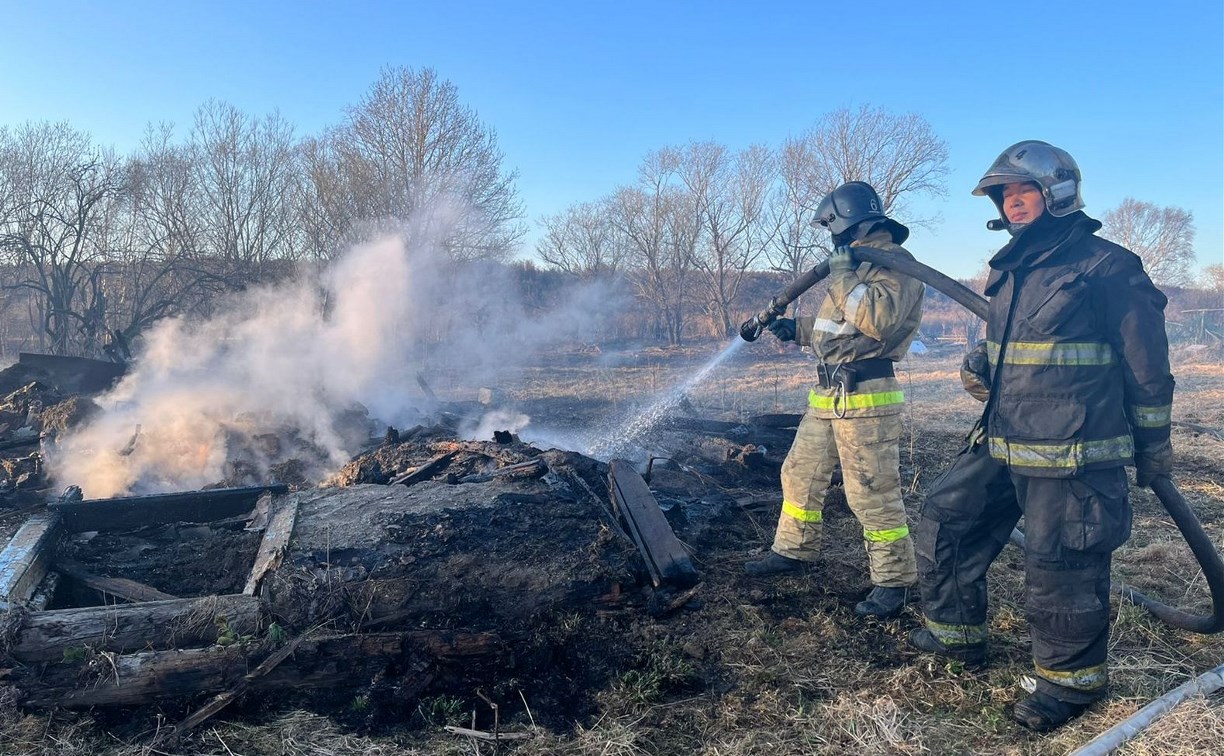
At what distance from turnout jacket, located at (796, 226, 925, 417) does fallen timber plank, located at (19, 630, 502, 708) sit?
7.41ft

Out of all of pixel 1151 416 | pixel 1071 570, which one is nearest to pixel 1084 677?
pixel 1071 570

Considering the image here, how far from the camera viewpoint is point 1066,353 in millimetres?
2771

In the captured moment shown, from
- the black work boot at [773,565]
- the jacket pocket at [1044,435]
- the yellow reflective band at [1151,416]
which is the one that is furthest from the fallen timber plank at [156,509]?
the yellow reflective band at [1151,416]

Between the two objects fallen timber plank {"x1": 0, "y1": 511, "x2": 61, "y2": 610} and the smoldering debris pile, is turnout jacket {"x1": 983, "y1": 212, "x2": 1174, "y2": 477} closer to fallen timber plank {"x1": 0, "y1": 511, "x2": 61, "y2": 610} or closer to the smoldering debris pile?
the smoldering debris pile

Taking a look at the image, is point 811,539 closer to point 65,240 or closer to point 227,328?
point 227,328

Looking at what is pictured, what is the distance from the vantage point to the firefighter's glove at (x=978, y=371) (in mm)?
3139

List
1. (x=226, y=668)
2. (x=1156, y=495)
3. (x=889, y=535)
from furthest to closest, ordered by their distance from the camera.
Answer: (x=889, y=535)
(x=1156, y=495)
(x=226, y=668)

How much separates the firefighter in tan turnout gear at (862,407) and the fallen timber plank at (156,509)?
13.7 ft

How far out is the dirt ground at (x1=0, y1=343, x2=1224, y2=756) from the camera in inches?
107

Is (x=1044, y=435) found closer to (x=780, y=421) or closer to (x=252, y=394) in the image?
(x=780, y=421)

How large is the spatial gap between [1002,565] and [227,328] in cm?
1216

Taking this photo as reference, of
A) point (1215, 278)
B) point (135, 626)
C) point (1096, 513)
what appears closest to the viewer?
point (1096, 513)

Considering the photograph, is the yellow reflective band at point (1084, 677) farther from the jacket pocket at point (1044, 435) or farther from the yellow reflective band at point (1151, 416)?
the yellow reflective band at point (1151, 416)

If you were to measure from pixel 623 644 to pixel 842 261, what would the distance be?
238cm
